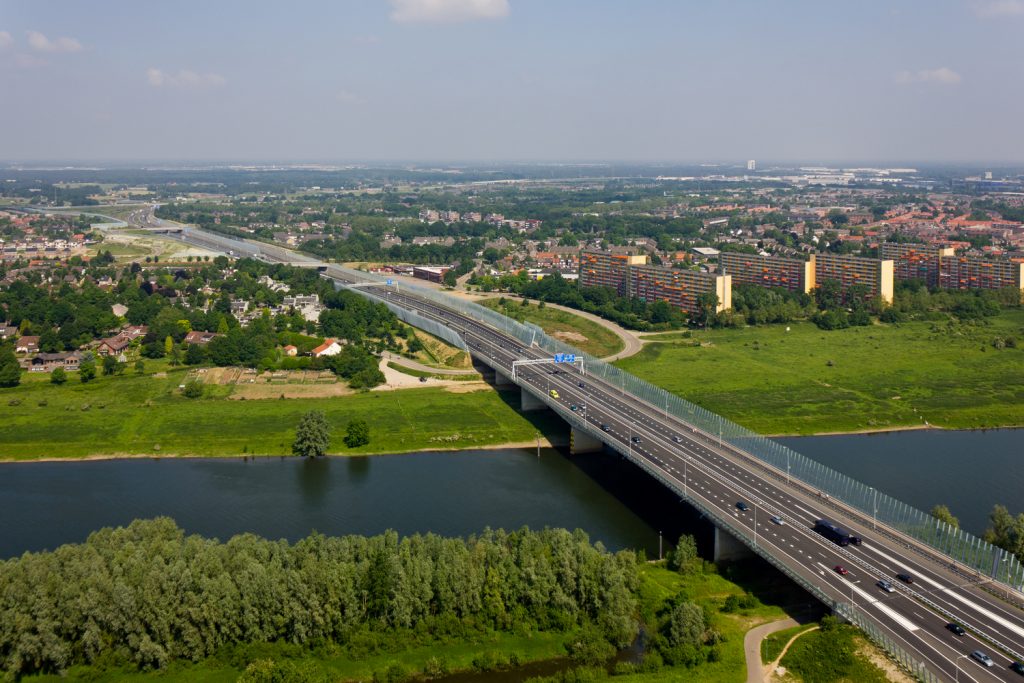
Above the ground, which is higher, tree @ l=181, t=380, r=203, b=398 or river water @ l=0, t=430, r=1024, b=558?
tree @ l=181, t=380, r=203, b=398

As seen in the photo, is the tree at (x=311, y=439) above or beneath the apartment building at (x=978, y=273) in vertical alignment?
beneath

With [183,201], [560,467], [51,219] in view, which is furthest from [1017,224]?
[183,201]

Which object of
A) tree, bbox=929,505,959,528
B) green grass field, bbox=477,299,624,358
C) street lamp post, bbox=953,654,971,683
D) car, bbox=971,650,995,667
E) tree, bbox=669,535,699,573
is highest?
green grass field, bbox=477,299,624,358

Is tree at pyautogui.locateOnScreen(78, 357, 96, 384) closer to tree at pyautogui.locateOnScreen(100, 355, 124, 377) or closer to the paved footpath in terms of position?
tree at pyautogui.locateOnScreen(100, 355, 124, 377)

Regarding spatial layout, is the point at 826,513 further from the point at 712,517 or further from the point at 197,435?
the point at 197,435

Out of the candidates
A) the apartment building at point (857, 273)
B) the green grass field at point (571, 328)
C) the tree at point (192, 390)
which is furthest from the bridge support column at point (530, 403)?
the apartment building at point (857, 273)

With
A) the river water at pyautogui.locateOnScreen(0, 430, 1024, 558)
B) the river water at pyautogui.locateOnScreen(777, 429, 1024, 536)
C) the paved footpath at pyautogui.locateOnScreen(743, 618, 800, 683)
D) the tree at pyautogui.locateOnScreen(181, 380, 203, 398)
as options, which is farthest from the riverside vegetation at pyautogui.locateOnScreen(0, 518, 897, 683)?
the tree at pyautogui.locateOnScreen(181, 380, 203, 398)

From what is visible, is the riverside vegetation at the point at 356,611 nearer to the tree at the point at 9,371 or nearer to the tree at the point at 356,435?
the tree at the point at 356,435
